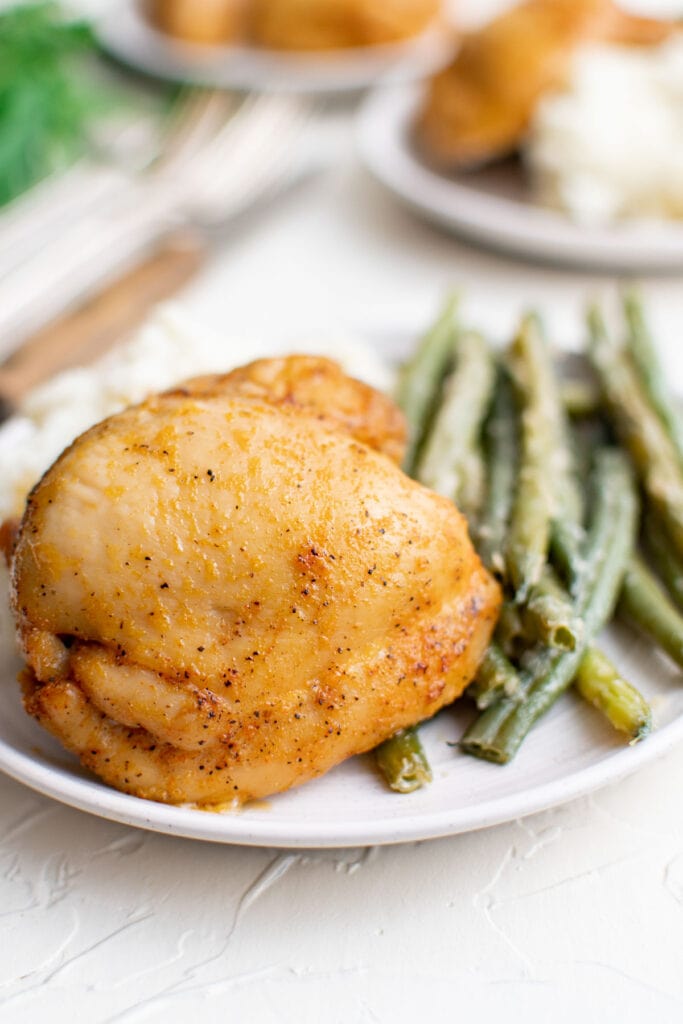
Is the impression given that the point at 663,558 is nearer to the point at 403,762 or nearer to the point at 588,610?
the point at 588,610

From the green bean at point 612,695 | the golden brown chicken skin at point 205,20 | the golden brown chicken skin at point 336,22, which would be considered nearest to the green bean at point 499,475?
the green bean at point 612,695

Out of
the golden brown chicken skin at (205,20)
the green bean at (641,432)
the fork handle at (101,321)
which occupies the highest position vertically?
the golden brown chicken skin at (205,20)

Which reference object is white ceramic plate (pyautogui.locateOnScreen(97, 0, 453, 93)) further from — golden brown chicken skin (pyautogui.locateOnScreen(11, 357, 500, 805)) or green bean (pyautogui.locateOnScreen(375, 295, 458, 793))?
golden brown chicken skin (pyautogui.locateOnScreen(11, 357, 500, 805))

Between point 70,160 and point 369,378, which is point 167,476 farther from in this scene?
point 70,160

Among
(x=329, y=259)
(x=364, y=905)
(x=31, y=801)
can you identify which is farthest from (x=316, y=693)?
(x=329, y=259)

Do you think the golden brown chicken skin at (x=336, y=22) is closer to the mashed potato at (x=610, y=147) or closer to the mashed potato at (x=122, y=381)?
the mashed potato at (x=610, y=147)
